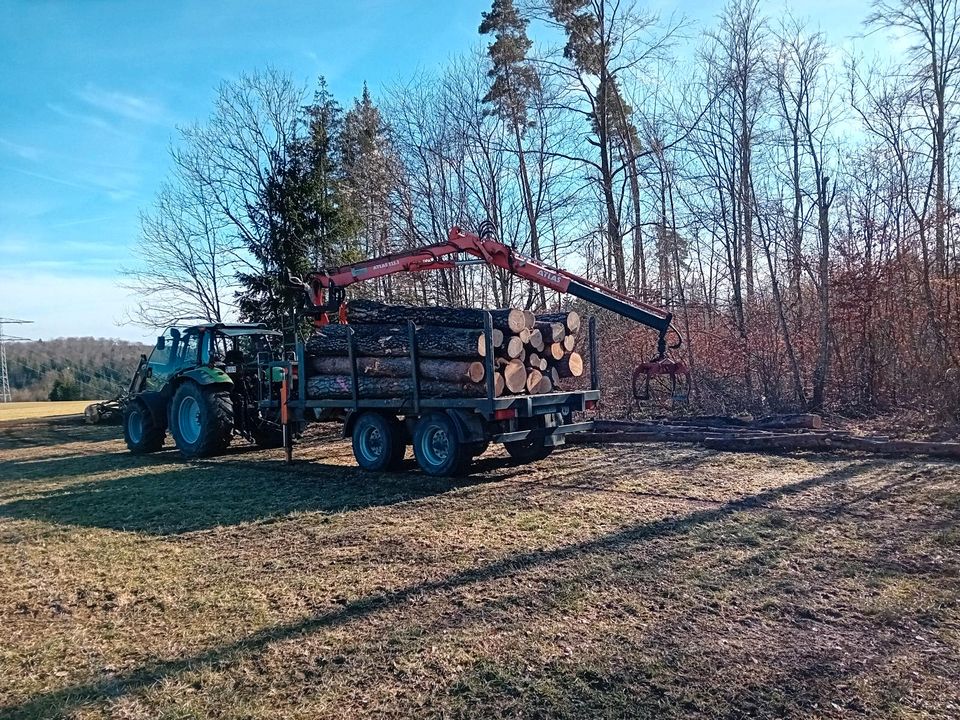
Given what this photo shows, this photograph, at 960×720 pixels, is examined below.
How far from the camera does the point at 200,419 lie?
1277 centimetres

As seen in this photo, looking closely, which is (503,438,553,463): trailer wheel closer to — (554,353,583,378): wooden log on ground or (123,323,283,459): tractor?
(554,353,583,378): wooden log on ground

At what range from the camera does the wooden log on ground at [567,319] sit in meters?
10.5

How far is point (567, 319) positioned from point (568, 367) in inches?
27.4

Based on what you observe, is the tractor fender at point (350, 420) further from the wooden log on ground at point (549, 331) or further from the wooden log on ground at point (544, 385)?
the wooden log on ground at point (549, 331)

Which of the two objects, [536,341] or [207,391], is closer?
[536,341]

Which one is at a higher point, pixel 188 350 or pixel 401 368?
pixel 188 350

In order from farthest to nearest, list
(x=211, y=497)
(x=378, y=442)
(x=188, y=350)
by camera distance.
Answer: (x=188, y=350) → (x=378, y=442) → (x=211, y=497)

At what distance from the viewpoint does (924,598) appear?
182 inches

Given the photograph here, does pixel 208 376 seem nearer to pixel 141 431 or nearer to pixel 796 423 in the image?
pixel 141 431

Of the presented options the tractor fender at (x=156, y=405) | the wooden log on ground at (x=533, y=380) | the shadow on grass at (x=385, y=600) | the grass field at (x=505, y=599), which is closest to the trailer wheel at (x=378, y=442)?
the grass field at (x=505, y=599)

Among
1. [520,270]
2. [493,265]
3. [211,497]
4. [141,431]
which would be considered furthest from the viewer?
[141,431]

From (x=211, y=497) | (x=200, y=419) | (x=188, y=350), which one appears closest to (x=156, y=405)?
(x=188, y=350)

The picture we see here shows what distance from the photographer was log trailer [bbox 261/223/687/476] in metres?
9.20

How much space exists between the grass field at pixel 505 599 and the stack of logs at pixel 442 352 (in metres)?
1.42
